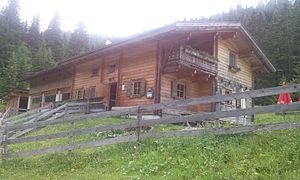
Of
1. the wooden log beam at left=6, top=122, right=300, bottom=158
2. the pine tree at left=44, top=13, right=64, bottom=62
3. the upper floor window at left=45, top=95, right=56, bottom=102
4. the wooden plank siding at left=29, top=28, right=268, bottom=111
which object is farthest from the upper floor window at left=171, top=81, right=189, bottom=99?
the pine tree at left=44, top=13, right=64, bottom=62

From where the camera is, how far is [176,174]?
22.9ft

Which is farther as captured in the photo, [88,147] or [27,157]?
[27,157]

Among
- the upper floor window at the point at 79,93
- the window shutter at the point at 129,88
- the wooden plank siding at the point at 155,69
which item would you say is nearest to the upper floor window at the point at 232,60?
the wooden plank siding at the point at 155,69

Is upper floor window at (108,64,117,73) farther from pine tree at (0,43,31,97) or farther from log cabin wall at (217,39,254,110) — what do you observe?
pine tree at (0,43,31,97)

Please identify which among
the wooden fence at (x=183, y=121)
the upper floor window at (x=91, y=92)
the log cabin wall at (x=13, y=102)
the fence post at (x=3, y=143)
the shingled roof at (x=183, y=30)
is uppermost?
the shingled roof at (x=183, y=30)

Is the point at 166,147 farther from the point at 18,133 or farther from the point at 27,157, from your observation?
the point at 18,133

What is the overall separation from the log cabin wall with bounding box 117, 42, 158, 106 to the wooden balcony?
4.64ft

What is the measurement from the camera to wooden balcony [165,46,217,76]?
19344mm

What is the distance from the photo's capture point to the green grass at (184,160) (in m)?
6.48

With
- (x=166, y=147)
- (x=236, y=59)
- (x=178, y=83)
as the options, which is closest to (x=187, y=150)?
(x=166, y=147)

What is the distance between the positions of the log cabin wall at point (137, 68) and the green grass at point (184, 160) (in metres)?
11.0

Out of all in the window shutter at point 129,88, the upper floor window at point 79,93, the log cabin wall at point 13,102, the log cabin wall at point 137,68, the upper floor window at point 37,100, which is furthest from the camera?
the log cabin wall at point 13,102

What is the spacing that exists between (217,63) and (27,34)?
180ft

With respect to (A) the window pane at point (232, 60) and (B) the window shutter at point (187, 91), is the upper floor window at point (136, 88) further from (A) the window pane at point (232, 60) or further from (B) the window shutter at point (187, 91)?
(A) the window pane at point (232, 60)
